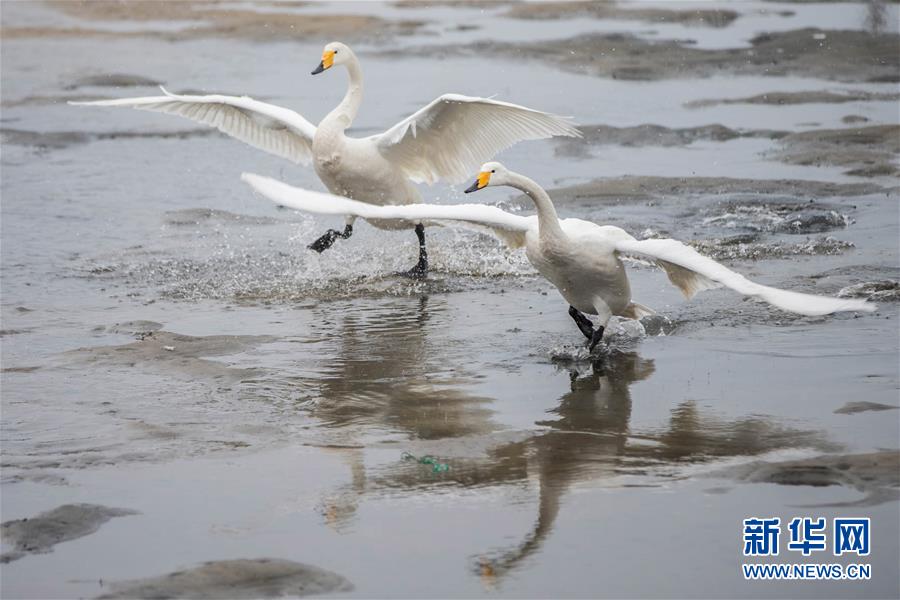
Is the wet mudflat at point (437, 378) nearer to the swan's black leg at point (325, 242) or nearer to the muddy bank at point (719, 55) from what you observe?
the swan's black leg at point (325, 242)

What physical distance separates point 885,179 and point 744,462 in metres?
7.35

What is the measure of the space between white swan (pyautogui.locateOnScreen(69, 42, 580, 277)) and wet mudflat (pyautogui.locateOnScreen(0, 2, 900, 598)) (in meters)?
0.57

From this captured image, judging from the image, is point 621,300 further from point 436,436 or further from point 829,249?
point 829,249

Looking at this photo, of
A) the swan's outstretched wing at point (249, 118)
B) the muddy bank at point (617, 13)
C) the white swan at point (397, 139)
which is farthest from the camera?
the muddy bank at point (617, 13)

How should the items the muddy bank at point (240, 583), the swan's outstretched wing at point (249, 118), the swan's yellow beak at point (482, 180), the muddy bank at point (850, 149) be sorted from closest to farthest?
the muddy bank at point (240, 583), the swan's yellow beak at point (482, 180), the swan's outstretched wing at point (249, 118), the muddy bank at point (850, 149)

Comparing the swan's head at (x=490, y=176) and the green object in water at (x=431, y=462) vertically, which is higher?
the swan's head at (x=490, y=176)

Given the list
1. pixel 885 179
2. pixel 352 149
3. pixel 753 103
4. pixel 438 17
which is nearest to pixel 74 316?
pixel 352 149

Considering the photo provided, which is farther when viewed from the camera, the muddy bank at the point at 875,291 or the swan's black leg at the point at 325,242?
the swan's black leg at the point at 325,242

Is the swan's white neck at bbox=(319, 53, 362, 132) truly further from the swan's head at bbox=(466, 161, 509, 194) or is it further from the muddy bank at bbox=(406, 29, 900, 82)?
the muddy bank at bbox=(406, 29, 900, 82)

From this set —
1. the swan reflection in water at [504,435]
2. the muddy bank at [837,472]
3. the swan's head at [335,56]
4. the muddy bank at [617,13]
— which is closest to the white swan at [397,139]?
the swan's head at [335,56]

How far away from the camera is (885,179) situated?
12.7 meters

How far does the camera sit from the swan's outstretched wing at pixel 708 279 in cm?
620

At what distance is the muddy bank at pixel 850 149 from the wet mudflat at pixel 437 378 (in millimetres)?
57

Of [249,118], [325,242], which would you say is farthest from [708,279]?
[249,118]
